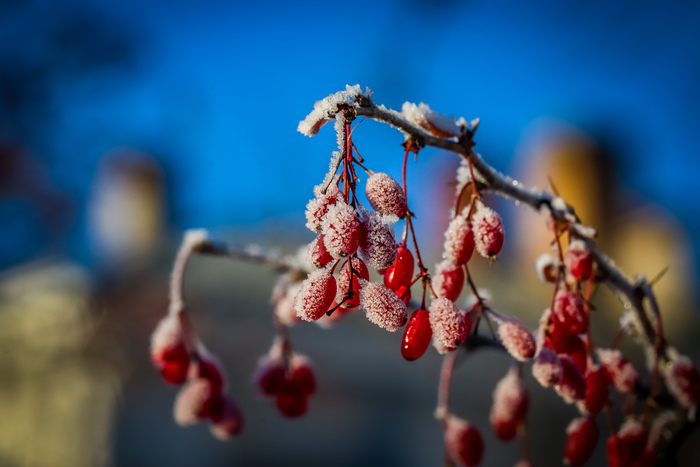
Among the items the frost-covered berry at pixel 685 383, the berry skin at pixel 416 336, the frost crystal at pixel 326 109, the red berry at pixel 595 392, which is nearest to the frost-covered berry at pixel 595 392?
the red berry at pixel 595 392

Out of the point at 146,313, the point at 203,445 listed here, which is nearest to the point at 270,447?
the point at 203,445

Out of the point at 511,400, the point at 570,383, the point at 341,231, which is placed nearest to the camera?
the point at 341,231

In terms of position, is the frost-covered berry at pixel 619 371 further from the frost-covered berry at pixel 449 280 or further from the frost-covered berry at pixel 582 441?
the frost-covered berry at pixel 449 280

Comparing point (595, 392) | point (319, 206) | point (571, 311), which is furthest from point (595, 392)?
point (319, 206)

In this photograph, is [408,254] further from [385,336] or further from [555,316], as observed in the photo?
[385,336]

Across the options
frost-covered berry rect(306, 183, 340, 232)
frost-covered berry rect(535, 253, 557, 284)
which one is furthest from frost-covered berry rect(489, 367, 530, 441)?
frost-covered berry rect(306, 183, 340, 232)

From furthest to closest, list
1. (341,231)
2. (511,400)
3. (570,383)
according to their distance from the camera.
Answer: (511,400), (570,383), (341,231)

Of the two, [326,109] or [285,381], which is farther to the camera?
[285,381]

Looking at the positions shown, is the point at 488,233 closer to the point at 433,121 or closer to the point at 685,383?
the point at 433,121
